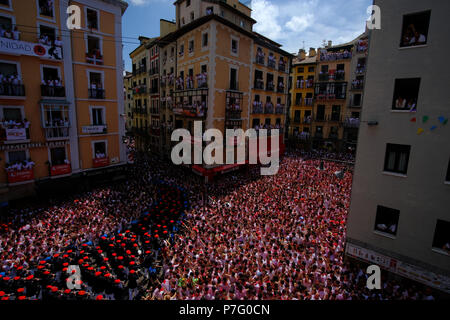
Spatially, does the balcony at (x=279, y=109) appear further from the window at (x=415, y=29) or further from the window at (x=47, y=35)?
the window at (x=47, y=35)

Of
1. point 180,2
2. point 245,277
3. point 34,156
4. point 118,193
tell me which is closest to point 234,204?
point 245,277

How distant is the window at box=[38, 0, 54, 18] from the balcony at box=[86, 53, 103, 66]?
355cm

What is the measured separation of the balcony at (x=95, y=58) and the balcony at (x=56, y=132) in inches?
246

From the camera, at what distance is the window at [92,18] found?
65.5 ft

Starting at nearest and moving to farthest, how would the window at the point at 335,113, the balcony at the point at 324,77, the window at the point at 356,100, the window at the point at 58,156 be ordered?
the window at the point at 58,156, the window at the point at 356,100, the window at the point at 335,113, the balcony at the point at 324,77

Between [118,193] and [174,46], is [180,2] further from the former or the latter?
[118,193]

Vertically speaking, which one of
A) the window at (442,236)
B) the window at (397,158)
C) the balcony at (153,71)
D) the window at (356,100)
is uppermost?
the balcony at (153,71)

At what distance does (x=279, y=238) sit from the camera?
1384cm

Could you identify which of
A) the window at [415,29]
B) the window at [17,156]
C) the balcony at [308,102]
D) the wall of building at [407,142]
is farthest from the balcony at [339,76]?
the window at [17,156]

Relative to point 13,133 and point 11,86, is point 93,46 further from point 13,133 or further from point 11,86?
point 13,133

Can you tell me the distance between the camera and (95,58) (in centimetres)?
2028

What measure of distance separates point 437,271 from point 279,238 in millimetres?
7155

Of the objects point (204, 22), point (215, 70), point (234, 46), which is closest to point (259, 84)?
point (234, 46)
